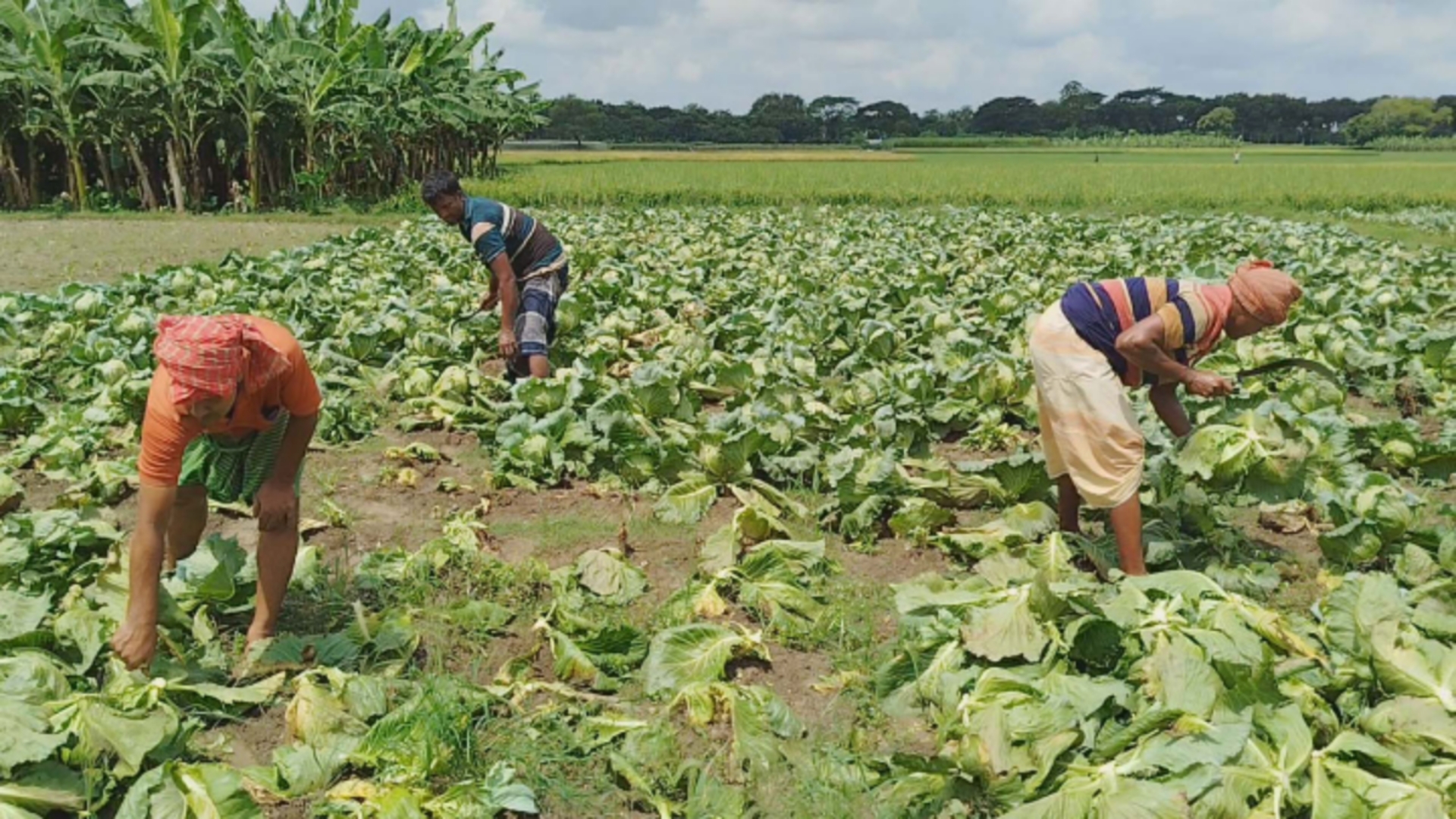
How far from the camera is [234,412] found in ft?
11.4

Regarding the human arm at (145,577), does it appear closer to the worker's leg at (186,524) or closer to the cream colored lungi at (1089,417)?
the worker's leg at (186,524)

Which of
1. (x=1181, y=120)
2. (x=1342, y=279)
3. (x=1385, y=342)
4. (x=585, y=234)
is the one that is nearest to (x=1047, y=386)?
(x=1385, y=342)

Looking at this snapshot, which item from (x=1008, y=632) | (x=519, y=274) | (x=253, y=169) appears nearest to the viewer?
(x=1008, y=632)

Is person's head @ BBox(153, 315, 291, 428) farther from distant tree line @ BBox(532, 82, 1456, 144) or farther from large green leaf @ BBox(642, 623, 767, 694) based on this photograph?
distant tree line @ BBox(532, 82, 1456, 144)

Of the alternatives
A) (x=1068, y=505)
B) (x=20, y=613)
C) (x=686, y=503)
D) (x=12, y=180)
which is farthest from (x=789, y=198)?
(x=20, y=613)

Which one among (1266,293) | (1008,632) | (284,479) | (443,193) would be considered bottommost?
(1008,632)

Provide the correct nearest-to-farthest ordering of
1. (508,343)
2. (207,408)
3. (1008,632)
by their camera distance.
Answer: (207,408), (1008,632), (508,343)

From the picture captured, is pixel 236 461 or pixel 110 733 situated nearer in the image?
pixel 110 733

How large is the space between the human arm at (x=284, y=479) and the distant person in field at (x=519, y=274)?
2990 mm

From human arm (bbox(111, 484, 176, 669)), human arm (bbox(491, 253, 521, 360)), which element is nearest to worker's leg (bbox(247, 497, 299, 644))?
human arm (bbox(111, 484, 176, 669))

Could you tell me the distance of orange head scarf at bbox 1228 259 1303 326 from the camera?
4.03 metres

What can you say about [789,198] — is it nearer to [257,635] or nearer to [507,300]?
[507,300]

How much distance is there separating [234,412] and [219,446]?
0.31 m

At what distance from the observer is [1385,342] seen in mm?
7680
